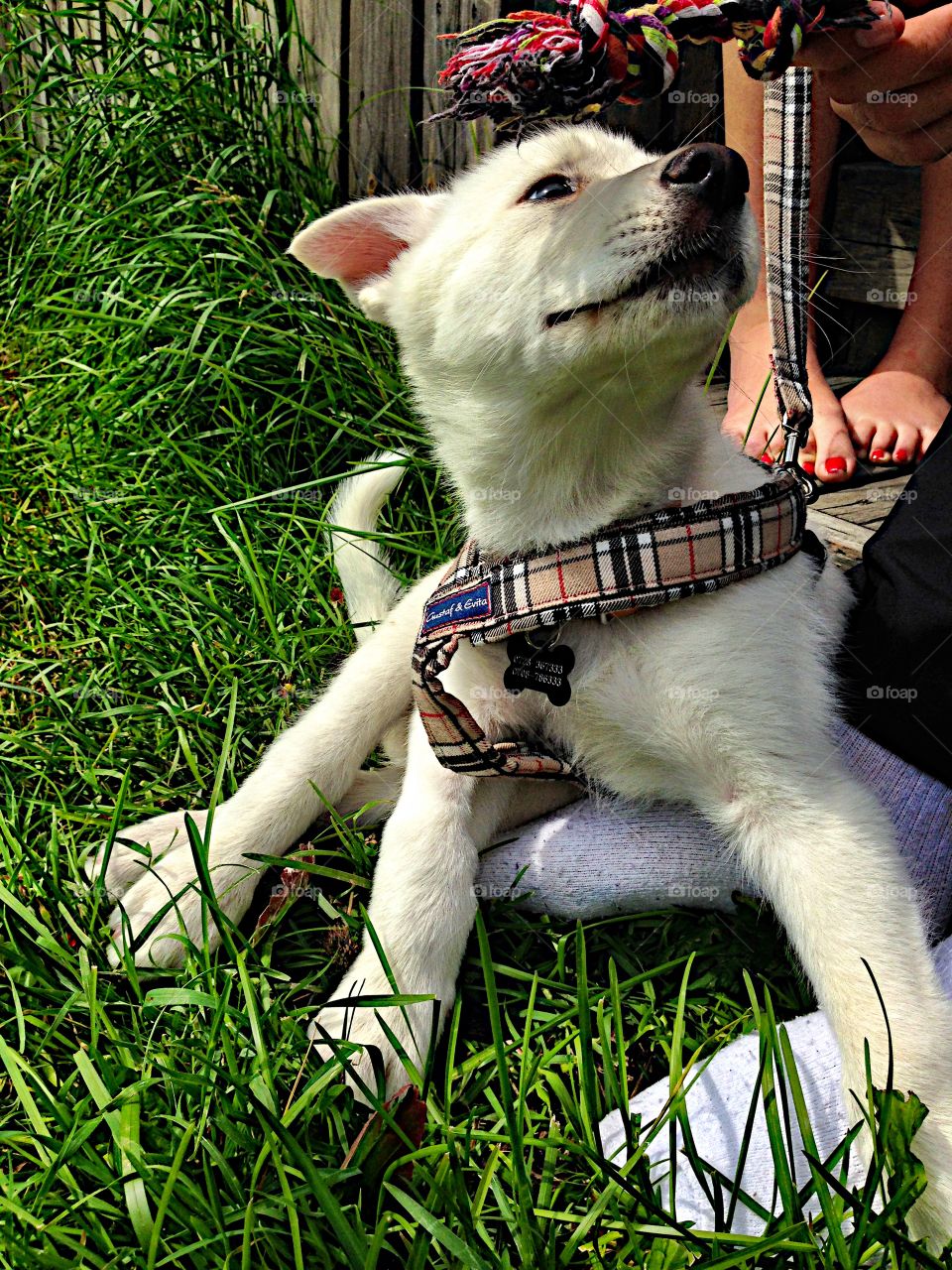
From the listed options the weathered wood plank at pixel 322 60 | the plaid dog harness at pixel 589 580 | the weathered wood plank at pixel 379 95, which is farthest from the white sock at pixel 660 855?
the weathered wood plank at pixel 322 60

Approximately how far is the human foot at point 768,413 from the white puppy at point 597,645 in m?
1.09

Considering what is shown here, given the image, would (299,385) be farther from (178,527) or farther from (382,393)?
(178,527)

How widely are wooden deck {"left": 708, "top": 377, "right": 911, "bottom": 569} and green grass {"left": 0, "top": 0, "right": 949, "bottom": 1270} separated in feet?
3.66

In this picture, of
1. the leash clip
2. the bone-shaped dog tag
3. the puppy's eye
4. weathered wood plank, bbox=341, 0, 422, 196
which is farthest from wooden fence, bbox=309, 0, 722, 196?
the bone-shaped dog tag

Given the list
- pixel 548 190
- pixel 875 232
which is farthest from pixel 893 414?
pixel 548 190

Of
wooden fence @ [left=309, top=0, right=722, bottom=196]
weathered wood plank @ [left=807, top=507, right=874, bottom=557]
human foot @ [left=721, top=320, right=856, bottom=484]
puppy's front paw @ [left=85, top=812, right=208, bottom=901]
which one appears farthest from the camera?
wooden fence @ [left=309, top=0, right=722, bottom=196]

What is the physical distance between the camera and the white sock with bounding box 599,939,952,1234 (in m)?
A: 1.77

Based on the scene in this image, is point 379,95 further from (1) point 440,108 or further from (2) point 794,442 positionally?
(2) point 794,442

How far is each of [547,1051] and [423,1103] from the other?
24 cm

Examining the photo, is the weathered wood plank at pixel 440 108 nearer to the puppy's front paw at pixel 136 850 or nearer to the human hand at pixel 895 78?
the human hand at pixel 895 78

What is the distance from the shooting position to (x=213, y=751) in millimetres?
2812

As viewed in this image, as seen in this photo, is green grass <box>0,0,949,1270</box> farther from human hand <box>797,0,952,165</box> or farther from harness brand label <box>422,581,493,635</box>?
human hand <box>797,0,952,165</box>

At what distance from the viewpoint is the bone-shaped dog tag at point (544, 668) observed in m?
2.11

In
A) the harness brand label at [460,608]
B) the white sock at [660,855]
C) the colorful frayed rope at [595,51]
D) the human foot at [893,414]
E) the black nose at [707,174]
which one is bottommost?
the white sock at [660,855]
